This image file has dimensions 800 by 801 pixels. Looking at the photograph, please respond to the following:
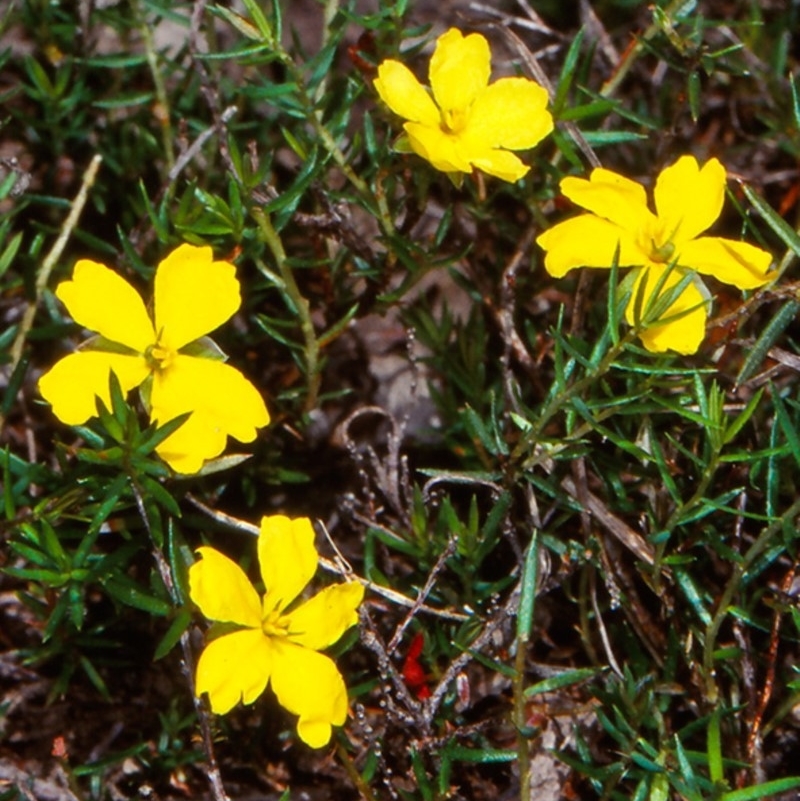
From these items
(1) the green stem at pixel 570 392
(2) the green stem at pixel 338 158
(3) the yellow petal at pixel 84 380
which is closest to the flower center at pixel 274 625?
(3) the yellow petal at pixel 84 380

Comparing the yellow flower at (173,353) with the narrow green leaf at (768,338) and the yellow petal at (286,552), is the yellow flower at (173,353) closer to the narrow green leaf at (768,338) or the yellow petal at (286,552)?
the yellow petal at (286,552)

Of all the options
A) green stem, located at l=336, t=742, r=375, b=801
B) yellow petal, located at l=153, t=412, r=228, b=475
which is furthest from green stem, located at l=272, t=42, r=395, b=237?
green stem, located at l=336, t=742, r=375, b=801

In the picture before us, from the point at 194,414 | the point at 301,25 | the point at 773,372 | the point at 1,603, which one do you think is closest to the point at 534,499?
the point at 773,372

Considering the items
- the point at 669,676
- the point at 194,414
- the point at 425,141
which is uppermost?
the point at 425,141

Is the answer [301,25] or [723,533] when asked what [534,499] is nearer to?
[723,533]

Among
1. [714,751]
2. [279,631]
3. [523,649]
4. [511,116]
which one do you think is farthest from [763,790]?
[511,116]
